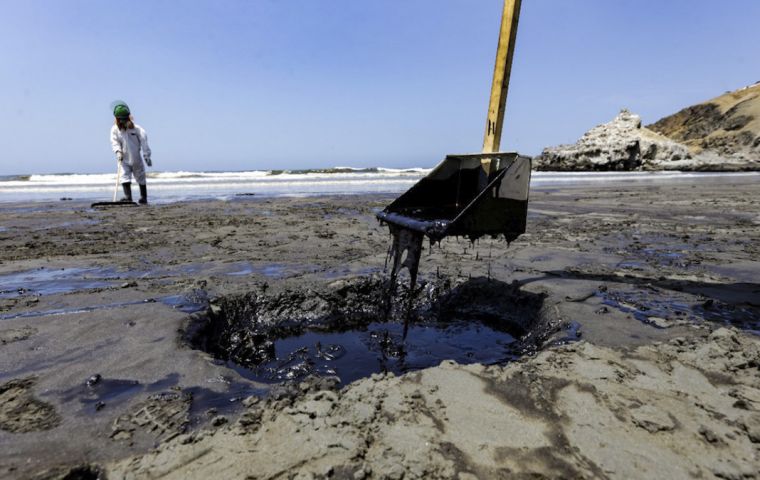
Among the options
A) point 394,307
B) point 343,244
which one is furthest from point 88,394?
point 343,244

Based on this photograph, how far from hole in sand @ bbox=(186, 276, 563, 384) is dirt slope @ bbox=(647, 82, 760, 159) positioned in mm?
36122

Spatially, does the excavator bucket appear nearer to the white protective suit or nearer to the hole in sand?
the hole in sand

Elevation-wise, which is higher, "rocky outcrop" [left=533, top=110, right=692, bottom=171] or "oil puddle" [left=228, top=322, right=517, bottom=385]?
"rocky outcrop" [left=533, top=110, right=692, bottom=171]

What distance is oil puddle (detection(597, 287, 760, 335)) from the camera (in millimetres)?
2742

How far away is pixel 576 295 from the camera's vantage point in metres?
3.34

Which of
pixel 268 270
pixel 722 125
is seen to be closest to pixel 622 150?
pixel 722 125

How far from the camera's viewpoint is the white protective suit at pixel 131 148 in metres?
10.0

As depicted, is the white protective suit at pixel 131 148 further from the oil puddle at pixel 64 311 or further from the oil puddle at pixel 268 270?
the oil puddle at pixel 64 311

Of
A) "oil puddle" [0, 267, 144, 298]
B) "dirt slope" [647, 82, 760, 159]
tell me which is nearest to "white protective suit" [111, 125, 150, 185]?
"oil puddle" [0, 267, 144, 298]

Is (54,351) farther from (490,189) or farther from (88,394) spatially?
(490,189)

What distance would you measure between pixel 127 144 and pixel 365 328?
950 centimetres

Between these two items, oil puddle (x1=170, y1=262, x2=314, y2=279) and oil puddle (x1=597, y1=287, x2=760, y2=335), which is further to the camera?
oil puddle (x1=170, y1=262, x2=314, y2=279)

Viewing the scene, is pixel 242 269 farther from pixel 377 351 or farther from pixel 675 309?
pixel 675 309

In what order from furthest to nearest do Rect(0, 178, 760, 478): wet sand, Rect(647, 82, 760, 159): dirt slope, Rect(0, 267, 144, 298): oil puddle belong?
Rect(647, 82, 760, 159): dirt slope
Rect(0, 267, 144, 298): oil puddle
Rect(0, 178, 760, 478): wet sand
